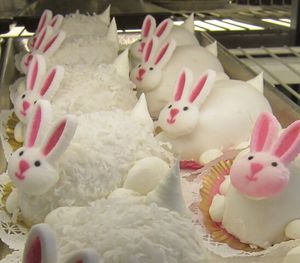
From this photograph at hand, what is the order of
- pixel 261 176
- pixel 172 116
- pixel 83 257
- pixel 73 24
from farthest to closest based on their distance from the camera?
pixel 73 24 → pixel 172 116 → pixel 261 176 → pixel 83 257

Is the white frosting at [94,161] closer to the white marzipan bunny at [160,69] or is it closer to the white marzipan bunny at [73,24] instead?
the white marzipan bunny at [160,69]

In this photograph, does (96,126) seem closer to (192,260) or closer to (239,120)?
(239,120)

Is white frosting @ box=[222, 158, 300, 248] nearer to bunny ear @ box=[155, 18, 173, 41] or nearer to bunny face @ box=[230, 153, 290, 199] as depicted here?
bunny face @ box=[230, 153, 290, 199]

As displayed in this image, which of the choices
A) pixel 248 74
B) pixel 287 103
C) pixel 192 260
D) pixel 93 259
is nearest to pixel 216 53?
pixel 248 74

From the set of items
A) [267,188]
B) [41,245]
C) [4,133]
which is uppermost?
[41,245]

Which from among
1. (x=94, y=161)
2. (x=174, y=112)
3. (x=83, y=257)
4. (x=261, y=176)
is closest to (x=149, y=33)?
(x=174, y=112)

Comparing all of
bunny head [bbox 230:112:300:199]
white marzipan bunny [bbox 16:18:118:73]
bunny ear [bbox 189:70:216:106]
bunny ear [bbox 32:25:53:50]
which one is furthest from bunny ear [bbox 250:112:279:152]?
bunny ear [bbox 32:25:53:50]

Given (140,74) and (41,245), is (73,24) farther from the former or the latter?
(41,245)

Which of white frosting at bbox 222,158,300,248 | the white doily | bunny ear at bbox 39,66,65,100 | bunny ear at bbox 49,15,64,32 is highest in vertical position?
bunny ear at bbox 49,15,64,32
